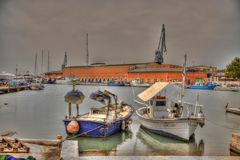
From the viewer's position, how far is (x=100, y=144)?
16.5 m

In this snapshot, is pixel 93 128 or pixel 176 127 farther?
pixel 93 128

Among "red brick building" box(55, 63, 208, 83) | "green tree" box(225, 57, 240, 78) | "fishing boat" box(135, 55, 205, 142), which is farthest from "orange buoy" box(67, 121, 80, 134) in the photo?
"red brick building" box(55, 63, 208, 83)

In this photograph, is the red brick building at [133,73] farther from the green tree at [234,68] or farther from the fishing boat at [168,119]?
the fishing boat at [168,119]

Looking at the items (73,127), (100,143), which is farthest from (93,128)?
(73,127)

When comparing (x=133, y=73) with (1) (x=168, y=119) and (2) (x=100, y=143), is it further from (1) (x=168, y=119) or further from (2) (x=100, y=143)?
(2) (x=100, y=143)

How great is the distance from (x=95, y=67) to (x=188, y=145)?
559 feet

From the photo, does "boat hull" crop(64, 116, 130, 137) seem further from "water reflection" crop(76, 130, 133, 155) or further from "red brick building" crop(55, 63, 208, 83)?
"red brick building" crop(55, 63, 208, 83)

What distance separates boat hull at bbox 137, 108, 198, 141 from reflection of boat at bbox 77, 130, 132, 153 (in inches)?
102

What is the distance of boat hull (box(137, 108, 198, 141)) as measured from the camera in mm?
16053

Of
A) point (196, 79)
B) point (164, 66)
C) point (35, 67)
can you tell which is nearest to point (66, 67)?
point (35, 67)

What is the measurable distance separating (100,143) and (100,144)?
0.16m

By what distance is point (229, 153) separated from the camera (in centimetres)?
1470

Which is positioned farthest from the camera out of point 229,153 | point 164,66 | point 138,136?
point 164,66

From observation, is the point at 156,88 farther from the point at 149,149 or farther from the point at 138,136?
the point at 149,149
